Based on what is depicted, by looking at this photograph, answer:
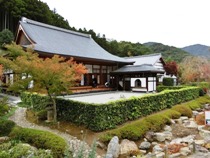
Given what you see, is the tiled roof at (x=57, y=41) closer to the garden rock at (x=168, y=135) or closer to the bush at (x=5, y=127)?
the bush at (x=5, y=127)

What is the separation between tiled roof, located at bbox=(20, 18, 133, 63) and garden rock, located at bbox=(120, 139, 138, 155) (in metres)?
9.45

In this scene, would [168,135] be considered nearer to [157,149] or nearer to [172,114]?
[157,149]

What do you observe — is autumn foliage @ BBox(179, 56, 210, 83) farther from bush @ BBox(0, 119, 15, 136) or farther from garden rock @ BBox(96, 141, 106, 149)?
bush @ BBox(0, 119, 15, 136)

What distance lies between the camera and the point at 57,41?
19078 millimetres

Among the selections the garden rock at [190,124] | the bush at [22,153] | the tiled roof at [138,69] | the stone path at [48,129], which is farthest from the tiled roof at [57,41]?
the garden rock at [190,124]

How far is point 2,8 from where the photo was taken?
30.9 metres

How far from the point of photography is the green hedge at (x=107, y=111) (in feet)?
26.6

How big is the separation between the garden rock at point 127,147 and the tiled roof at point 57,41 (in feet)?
31.0

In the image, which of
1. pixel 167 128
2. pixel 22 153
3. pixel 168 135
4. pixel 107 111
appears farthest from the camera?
pixel 167 128

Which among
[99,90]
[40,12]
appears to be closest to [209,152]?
[99,90]

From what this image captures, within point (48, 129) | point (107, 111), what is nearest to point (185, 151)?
point (107, 111)

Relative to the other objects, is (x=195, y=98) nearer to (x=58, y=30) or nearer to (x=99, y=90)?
(x=99, y=90)

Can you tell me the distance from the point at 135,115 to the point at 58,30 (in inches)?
619

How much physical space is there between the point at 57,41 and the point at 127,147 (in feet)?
46.9
